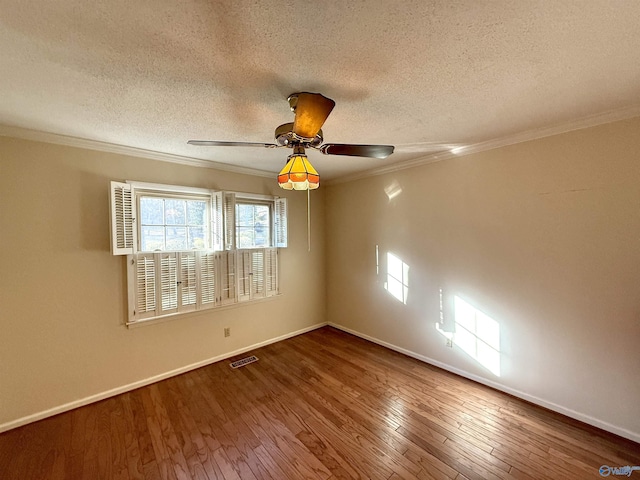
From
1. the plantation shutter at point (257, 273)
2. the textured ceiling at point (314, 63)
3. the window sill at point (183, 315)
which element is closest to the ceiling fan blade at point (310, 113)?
the textured ceiling at point (314, 63)

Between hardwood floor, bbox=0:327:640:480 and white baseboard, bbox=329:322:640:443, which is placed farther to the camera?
white baseboard, bbox=329:322:640:443

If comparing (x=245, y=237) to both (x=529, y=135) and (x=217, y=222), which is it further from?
(x=529, y=135)

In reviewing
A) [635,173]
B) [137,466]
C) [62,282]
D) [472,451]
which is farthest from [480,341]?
[62,282]

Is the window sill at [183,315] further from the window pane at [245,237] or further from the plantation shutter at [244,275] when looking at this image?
the window pane at [245,237]

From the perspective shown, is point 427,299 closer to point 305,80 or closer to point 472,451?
point 472,451

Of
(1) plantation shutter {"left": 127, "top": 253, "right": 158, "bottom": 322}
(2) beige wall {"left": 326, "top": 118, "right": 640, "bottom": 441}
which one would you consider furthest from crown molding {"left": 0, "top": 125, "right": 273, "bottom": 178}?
(2) beige wall {"left": 326, "top": 118, "right": 640, "bottom": 441}

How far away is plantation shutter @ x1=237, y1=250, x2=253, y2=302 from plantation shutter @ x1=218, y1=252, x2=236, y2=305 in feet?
0.25

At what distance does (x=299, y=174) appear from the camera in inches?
62.2

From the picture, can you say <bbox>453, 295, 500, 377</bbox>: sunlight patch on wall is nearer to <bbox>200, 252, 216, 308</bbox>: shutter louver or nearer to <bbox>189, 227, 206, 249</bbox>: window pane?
<bbox>200, 252, 216, 308</bbox>: shutter louver

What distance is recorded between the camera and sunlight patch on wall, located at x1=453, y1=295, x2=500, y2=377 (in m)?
2.45

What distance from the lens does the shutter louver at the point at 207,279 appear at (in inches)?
116

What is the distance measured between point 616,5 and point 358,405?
287cm

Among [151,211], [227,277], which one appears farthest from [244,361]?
[151,211]

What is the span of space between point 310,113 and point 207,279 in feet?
7.82
